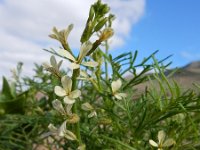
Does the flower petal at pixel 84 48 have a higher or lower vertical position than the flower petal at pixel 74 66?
higher

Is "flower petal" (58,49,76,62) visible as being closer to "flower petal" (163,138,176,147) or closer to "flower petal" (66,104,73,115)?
"flower petal" (66,104,73,115)

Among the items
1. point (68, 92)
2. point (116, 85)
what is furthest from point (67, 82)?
point (116, 85)

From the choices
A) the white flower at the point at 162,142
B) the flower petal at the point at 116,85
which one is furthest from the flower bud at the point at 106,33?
the white flower at the point at 162,142

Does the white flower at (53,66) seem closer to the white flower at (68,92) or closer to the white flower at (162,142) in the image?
the white flower at (68,92)

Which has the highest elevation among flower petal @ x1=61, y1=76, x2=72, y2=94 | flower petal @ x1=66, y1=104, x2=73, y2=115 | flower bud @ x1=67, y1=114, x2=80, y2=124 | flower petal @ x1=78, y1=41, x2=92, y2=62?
flower petal @ x1=78, y1=41, x2=92, y2=62

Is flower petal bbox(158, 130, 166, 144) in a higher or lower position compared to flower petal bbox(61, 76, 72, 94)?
lower

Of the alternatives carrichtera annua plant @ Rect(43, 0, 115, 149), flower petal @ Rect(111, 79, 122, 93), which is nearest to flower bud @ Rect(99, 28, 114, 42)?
carrichtera annua plant @ Rect(43, 0, 115, 149)

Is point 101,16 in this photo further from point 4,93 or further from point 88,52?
point 4,93

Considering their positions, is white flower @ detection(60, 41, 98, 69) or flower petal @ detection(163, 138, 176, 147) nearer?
white flower @ detection(60, 41, 98, 69)

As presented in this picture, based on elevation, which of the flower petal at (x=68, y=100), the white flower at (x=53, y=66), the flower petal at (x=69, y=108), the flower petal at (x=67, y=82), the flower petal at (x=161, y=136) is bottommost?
the flower petal at (x=161, y=136)

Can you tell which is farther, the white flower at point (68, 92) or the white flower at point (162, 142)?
the white flower at point (162, 142)

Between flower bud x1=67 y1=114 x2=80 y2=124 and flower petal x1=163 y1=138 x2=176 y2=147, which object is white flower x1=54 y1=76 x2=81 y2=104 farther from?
flower petal x1=163 y1=138 x2=176 y2=147

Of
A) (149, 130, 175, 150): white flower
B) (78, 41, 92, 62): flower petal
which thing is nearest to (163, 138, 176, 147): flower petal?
(149, 130, 175, 150): white flower
